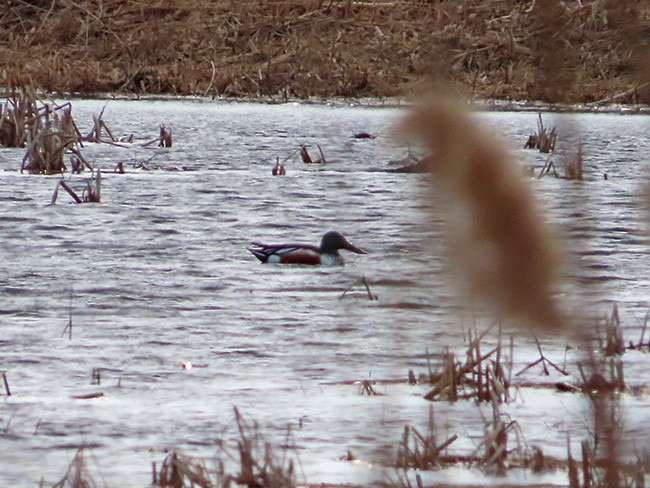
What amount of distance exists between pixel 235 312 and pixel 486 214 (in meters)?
3.97

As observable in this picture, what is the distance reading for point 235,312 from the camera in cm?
493

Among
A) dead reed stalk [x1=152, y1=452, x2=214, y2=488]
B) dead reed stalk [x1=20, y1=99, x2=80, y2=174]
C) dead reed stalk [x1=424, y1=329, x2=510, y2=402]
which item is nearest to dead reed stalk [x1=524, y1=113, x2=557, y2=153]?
dead reed stalk [x1=20, y1=99, x2=80, y2=174]

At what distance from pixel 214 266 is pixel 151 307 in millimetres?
1239

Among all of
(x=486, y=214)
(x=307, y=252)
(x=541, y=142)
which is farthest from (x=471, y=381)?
(x=541, y=142)

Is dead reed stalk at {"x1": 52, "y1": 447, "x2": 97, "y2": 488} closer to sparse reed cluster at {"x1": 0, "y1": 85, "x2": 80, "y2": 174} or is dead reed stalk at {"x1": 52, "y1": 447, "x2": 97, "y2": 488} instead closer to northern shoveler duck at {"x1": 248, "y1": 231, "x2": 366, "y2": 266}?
northern shoveler duck at {"x1": 248, "y1": 231, "x2": 366, "y2": 266}

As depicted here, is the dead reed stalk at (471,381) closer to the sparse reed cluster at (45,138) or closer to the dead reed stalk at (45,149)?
the sparse reed cluster at (45,138)

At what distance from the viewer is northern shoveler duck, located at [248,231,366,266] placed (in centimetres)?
627

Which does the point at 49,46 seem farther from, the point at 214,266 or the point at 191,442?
the point at 191,442

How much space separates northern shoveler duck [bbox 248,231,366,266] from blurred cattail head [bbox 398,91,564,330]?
5.23 meters

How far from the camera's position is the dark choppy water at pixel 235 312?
2.24m

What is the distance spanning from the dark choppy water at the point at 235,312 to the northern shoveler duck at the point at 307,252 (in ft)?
0.26

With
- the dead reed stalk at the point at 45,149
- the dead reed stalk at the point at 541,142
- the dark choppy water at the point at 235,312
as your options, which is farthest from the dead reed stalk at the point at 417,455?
the dead reed stalk at the point at 541,142

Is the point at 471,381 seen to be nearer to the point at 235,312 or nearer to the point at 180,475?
the point at 180,475

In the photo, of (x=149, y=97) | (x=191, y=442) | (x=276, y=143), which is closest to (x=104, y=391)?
(x=191, y=442)
